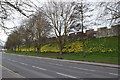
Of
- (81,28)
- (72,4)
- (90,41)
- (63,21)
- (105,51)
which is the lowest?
(105,51)

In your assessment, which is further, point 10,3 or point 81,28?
point 81,28

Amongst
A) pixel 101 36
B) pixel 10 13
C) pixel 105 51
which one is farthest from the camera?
pixel 101 36

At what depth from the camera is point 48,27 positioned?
103 ft

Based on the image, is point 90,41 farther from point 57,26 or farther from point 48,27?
point 48,27

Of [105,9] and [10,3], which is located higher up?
[105,9]

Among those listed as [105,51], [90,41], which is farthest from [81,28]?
[90,41]

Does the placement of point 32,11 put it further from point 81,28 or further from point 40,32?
point 40,32

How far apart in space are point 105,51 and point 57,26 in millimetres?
13402

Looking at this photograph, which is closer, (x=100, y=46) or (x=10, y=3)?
(x=10, y=3)

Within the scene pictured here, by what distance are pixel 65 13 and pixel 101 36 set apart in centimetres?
1133

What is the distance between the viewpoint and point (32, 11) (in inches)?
191

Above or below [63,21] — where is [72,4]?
above

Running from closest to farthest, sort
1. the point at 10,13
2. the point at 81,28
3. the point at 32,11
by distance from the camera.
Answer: the point at 32,11 → the point at 10,13 → the point at 81,28

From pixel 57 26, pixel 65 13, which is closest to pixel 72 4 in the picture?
pixel 65 13
